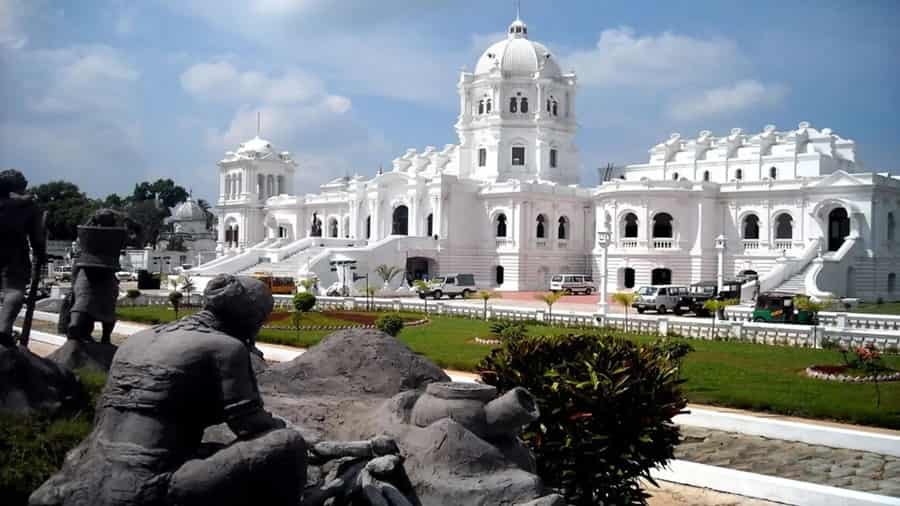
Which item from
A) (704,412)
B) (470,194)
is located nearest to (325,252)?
(470,194)

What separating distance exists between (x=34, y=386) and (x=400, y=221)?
45601 millimetres

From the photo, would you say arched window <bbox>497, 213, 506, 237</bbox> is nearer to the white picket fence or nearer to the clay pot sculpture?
the white picket fence

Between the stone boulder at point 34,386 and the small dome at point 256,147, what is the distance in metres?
59.3

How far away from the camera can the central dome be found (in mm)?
53375

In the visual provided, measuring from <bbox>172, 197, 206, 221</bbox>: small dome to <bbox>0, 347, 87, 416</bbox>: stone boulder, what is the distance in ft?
312

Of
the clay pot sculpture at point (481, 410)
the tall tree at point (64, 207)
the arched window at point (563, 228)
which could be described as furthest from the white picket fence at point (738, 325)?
the tall tree at point (64, 207)

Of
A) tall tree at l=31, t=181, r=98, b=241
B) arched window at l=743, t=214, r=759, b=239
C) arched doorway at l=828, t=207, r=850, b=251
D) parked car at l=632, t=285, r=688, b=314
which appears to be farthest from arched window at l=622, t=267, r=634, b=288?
tall tree at l=31, t=181, r=98, b=241

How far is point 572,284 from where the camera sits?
4381 centimetres

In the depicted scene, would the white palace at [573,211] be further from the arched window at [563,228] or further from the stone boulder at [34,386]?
the stone boulder at [34,386]

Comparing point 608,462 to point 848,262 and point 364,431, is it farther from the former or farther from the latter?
point 848,262

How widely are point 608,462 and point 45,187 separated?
89.4 meters

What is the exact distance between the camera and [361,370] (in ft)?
20.2

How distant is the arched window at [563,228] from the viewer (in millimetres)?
50344

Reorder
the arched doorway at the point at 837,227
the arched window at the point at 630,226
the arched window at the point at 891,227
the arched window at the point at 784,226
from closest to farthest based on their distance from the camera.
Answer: the arched window at the point at 891,227
the arched doorway at the point at 837,227
the arched window at the point at 784,226
the arched window at the point at 630,226
